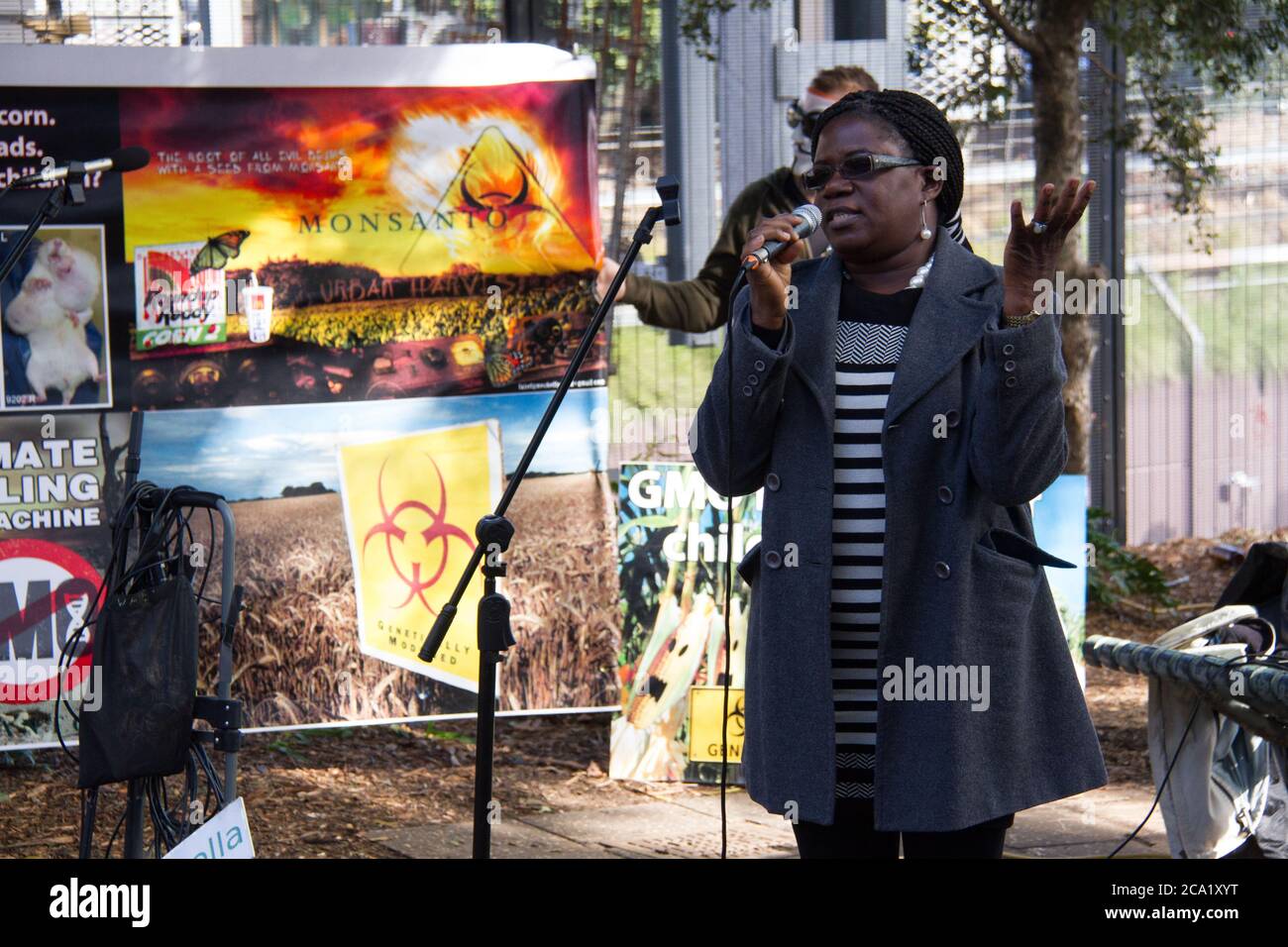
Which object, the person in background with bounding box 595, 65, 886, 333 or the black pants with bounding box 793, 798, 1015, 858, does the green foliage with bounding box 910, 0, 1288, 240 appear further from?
the black pants with bounding box 793, 798, 1015, 858

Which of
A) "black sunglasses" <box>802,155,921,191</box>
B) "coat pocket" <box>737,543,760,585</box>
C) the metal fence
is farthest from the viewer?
the metal fence

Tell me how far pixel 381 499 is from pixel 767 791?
3.12 meters

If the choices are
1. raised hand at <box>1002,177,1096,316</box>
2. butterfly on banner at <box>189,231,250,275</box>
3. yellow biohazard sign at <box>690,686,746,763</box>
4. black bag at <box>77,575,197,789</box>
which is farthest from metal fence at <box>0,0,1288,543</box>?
raised hand at <box>1002,177,1096,316</box>

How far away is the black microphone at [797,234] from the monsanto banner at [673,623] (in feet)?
9.86

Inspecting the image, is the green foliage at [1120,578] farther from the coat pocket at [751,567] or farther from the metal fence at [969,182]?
the coat pocket at [751,567]

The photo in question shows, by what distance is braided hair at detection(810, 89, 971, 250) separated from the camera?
2.84 metres

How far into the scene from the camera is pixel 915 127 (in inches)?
112

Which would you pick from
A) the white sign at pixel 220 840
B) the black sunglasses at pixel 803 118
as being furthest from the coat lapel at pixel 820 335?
the black sunglasses at pixel 803 118

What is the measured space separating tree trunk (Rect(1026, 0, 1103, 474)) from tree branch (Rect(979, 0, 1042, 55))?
0.05m

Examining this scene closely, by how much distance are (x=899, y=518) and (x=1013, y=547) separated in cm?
22

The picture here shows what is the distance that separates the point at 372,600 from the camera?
5684 millimetres

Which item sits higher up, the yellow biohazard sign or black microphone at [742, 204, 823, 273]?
black microphone at [742, 204, 823, 273]
